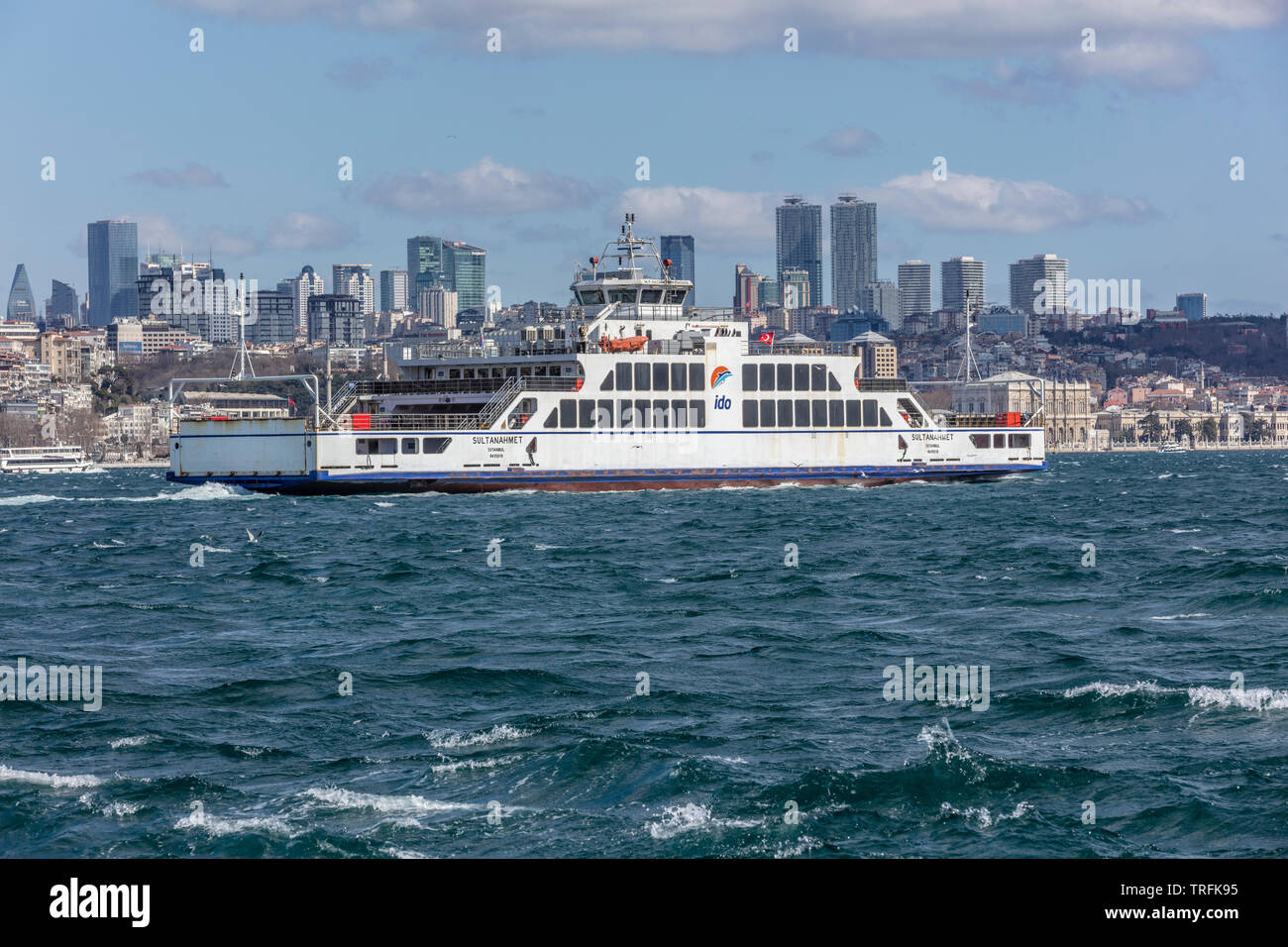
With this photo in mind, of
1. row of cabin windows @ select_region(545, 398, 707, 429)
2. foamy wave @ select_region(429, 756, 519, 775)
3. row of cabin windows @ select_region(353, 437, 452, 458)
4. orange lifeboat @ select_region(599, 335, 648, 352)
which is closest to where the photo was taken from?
foamy wave @ select_region(429, 756, 519, 775)

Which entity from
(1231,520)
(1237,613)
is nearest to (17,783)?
(1237,613)

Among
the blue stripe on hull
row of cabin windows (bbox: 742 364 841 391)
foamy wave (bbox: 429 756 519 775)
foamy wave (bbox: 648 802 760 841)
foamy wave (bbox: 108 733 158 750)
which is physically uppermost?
row of cabin windows (bbox: 742 364 841 391)

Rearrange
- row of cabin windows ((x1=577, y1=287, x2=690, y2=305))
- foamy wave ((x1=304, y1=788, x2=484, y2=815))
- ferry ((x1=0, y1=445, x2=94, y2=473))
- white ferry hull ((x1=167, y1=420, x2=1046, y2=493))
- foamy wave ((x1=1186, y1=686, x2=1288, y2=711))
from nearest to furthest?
foamy wave ((x1=304, y1=788, x2=484, y2=815)), foamy wave ((x1=1186, y1=686, x2=1288, y2=711)), white ferry hull ((x1=167, y1=420, x2=1046, y2=493)), row of cabin windows ((x1=577, y1=287, x2=690, y2=305)), ferry ((x1=0, y1=445, x2=94, y2=473))

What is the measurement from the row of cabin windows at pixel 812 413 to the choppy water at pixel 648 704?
34101 millimetres

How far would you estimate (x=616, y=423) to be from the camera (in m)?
73.3

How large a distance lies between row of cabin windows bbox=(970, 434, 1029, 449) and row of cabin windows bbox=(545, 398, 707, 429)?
14939 mm

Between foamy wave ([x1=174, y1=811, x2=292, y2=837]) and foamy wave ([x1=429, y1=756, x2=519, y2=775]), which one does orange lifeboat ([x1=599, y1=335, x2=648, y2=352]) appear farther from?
foamy wave ([x1=174, y1=811, x2=292, y2=837])

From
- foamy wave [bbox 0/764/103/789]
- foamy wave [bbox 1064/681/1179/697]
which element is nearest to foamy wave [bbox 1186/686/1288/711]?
foamy wave [bbox 1064/681/1179/697]

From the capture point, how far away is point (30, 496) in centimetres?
8538

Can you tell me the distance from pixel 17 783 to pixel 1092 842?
10.0m

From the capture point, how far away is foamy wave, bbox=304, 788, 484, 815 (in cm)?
1397

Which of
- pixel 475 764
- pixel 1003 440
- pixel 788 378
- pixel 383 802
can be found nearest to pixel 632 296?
pixel 788 378

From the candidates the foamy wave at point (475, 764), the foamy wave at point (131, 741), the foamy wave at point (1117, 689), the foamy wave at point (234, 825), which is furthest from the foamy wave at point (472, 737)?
the foamy wave at point (1117, 689)

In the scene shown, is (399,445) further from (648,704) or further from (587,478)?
(648,704)
